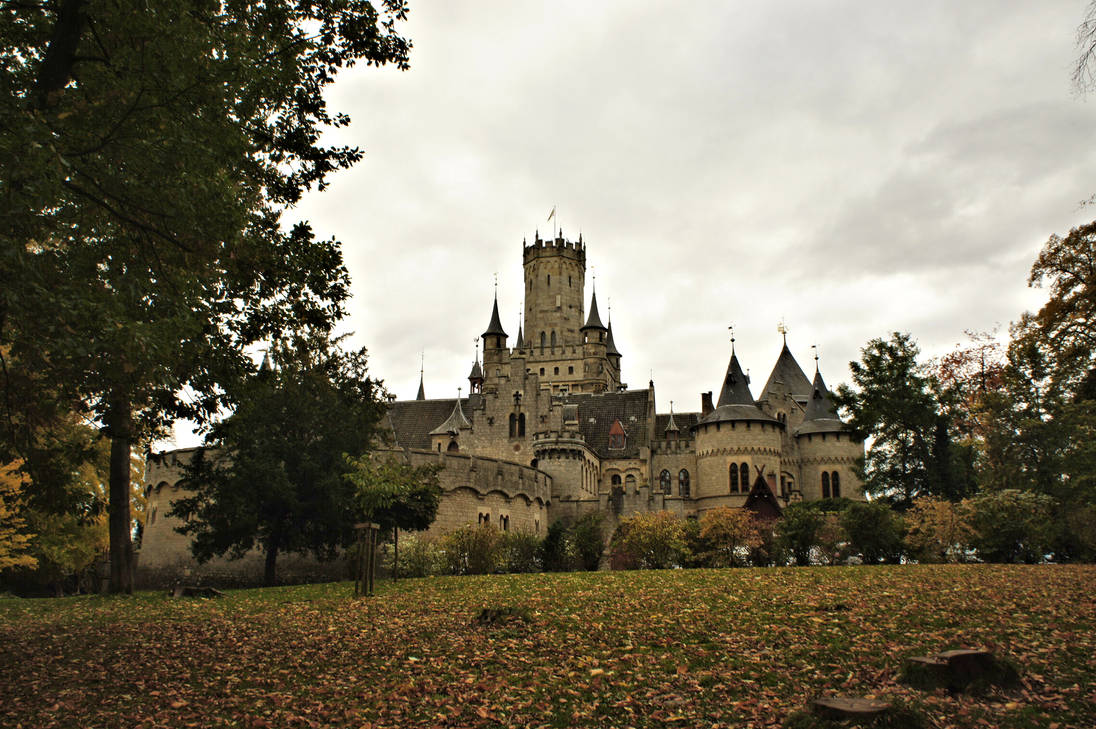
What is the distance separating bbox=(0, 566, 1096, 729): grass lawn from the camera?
763 centimetres

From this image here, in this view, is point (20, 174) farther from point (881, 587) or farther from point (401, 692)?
point (881, 587)

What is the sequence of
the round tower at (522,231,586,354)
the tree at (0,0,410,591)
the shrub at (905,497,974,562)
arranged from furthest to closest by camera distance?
the round tower at (522,231,586,354) < the shrub at (905,497,974,562) < the tree at (0,0,410,591)

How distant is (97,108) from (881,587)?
1392 centimetres

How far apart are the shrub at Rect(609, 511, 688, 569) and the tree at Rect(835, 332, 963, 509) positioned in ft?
39.4

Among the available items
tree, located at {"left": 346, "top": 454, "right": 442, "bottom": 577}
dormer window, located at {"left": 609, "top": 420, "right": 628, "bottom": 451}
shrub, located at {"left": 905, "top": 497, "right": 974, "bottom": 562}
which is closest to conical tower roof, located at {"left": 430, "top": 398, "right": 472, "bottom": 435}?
dormer window, located at {"left": 609, "top": 420, "right": 628, "bottom": 451}

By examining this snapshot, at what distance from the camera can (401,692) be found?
27.4 feet

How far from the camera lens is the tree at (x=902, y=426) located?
32.2 m

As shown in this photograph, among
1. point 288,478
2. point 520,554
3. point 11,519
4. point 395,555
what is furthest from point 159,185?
point 520,554

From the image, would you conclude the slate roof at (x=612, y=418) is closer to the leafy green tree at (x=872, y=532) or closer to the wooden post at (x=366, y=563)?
the leafy green tree at (x=872, y=532)

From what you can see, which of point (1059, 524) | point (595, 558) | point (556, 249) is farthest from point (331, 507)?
point (556, 249)

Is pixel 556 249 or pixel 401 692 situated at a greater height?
pixel 556 249

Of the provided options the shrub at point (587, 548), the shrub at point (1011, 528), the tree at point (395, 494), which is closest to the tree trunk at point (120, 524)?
the tree at point (395, 494)

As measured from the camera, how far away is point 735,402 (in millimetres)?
48000

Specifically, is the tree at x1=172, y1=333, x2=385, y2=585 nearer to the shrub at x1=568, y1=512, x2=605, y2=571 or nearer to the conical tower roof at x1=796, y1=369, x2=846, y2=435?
the shrub at x1=568, y1=512, x2=605, y2=571
